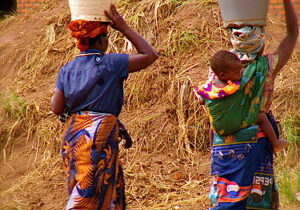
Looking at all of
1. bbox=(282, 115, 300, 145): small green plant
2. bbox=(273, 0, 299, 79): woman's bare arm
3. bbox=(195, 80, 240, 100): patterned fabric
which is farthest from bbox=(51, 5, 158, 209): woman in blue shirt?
bbox=(282, 115, 300, 145): small green plant

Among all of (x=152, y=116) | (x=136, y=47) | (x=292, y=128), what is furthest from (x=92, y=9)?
(x=152, y=116)

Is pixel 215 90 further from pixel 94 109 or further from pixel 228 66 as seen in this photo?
pixel 94 109

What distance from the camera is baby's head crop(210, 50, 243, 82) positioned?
361 centimetres

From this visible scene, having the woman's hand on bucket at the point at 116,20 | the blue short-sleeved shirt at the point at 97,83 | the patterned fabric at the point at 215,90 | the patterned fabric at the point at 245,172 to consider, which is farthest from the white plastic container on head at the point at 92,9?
the patterned fabric at the point at 245,172

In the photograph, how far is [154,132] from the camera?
662cm

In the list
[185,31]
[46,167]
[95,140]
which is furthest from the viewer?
[185,31]

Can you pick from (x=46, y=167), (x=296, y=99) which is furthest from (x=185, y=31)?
(x=46, y=167)

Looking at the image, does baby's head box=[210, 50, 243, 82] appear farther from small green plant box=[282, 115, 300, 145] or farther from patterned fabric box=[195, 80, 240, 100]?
small green plant box=[282, 115, 300, 145]

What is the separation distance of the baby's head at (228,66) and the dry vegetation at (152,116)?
2.02 m

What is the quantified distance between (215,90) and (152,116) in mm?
3113

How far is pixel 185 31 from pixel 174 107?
1.03 metres

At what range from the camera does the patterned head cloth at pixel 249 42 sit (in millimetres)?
3766

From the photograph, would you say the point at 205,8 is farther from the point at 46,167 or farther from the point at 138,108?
the point at 46,167

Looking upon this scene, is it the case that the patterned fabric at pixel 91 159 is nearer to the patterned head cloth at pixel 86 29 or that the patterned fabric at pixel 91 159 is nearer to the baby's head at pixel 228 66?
the patterned head cloth at pixel 86 29
